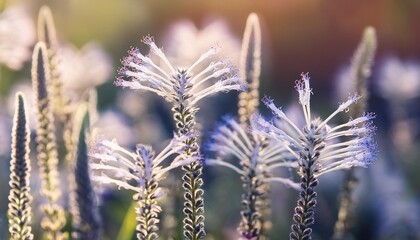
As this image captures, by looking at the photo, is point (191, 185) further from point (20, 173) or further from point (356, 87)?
point (356, 87)

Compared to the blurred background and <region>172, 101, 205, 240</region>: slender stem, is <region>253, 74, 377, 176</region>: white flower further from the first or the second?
the blurred background

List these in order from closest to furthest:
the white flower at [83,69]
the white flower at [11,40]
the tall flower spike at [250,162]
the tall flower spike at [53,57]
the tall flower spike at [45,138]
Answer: the tall flower spike at [250,162] < the tall flower spike at [45,138] < the tall flower spike at [53,57] < the white flower at [11,40] < the white flower at [83,69]

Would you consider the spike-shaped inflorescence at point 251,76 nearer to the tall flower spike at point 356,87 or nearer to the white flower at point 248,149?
the white flower at point 248,149

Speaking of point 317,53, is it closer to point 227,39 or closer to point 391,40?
point 391,40

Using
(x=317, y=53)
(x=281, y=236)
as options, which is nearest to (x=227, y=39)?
(x=281, y=236)

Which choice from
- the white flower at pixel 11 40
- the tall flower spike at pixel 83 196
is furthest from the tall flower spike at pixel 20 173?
the white flower at pixel 11 40

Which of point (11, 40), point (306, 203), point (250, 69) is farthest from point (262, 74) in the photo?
point (306, 203)

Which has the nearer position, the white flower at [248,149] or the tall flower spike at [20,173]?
the tall flower spike at [20,173]
